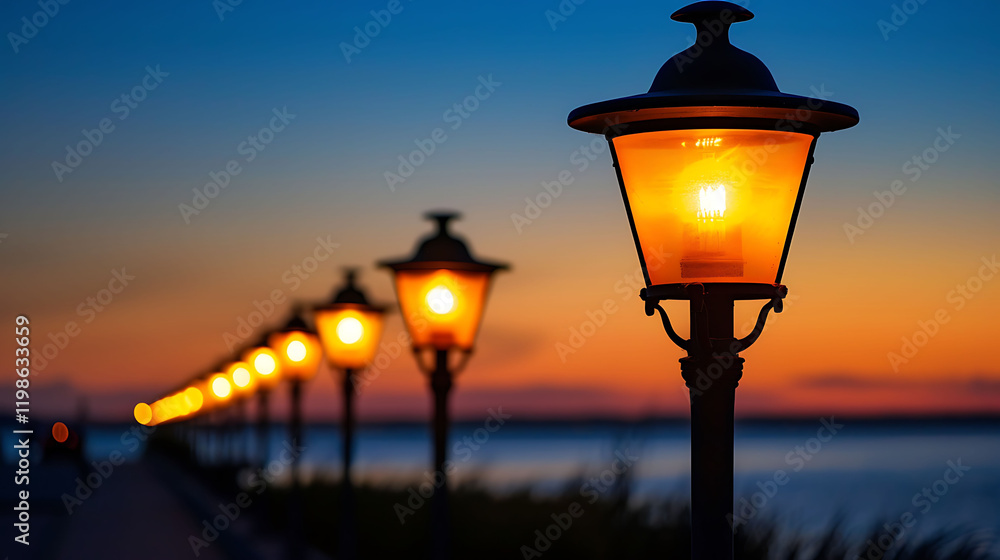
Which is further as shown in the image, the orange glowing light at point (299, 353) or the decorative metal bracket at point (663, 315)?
the orange glowing light at point (299, 353)

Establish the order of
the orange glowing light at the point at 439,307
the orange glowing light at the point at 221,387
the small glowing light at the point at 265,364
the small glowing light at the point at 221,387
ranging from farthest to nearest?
the small glowing light at the point at 221,387 → the orange glowing light at the point at 221,387 → the small glowing light at the point at 265,364 → the orange glowing light at the point at 439,307

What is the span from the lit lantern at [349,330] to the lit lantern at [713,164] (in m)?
6.53

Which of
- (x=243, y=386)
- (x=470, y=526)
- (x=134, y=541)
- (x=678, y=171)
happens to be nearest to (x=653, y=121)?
(x=678, y=171)

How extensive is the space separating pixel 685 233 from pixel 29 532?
17670 millimetres

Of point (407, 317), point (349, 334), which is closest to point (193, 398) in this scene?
point (349, 334)

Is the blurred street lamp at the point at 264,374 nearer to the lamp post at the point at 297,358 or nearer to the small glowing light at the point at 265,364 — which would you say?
the small glowing light at the point at 265,364

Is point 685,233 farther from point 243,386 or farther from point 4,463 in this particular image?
point 4,463

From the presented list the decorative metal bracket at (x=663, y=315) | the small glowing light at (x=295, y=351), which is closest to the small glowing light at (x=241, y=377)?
the small glowing light at (x=295, y=351)

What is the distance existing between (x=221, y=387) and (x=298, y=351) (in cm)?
1591

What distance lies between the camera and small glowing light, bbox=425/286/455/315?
777 centimetres

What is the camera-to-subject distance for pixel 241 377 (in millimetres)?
24422

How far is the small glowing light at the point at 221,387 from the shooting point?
28.6 metres

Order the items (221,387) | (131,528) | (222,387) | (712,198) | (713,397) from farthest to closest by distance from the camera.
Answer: (221,387) → (222,387) → (131,528) → (713,397) → (712,198)

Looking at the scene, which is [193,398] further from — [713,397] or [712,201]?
[712,201]
